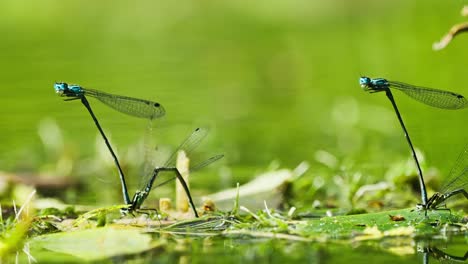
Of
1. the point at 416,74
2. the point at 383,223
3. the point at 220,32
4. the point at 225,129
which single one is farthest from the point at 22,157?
the point at 220,32

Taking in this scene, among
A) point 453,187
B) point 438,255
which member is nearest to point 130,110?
point 453,187

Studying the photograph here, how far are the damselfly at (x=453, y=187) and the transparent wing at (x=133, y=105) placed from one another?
52.3 inches

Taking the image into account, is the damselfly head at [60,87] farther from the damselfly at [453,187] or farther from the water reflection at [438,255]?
the water reflection at [438,255]

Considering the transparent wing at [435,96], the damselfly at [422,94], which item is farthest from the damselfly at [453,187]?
the transparent wing at [435,96]

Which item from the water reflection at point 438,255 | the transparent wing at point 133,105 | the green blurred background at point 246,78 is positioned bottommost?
the water reflection at point 438,255

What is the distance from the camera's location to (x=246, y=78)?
14078 mm

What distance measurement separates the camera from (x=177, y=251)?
3752 mm

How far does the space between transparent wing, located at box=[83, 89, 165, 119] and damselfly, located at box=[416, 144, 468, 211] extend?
4.36ft

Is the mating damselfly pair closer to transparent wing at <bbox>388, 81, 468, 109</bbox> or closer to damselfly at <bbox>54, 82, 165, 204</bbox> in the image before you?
damselfly at <bbox>54, 82, 165, 204</bbox>

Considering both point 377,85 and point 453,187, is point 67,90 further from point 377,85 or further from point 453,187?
point 453,187

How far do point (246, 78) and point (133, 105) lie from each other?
9314mm

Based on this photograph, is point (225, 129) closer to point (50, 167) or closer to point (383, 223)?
point (50, 167)

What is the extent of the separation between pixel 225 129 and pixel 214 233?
4752 mm

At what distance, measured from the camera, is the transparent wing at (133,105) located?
4.70 meters
